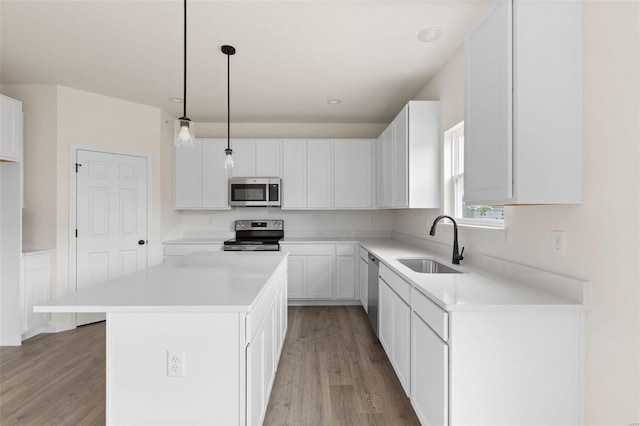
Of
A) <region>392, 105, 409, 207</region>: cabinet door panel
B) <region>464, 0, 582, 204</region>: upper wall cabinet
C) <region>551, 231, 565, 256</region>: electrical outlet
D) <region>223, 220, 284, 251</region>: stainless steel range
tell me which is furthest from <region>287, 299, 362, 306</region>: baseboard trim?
<region>464, 0, 582, 204</region>: upper wall cabinet

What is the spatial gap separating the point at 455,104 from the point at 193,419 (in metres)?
2.76

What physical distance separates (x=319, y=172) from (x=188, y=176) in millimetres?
1881

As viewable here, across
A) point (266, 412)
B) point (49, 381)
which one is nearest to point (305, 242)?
point (266, 412)

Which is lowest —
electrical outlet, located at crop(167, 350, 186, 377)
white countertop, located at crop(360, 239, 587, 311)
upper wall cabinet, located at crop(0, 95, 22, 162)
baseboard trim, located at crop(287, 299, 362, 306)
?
baseboard trim, located at crop(287, 299, 362, 306)

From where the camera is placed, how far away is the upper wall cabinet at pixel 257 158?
437 centimetres

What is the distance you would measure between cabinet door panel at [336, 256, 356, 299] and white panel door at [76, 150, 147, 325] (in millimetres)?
2533

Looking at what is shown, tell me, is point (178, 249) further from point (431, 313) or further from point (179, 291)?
point (431, 313)

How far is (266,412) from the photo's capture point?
194 cm

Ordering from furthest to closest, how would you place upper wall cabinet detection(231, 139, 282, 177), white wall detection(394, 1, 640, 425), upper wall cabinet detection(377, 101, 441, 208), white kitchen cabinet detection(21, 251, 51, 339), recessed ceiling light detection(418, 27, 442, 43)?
1. upper wall cabinet detection(231, 139, 282, 177)
2. white kitchen cabinet detection(21, 251, 51, 339)
3. upper wall cabinet detection(377, 101, 441, 208)
4. recessed ceiling light detection(418, 27, 442, 43)
5. white wall detection(394, 1, 640, 425)

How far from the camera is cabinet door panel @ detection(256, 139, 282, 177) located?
4371 mm

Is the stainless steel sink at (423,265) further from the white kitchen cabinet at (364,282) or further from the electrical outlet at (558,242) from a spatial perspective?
the electrical outlet at (558,242)

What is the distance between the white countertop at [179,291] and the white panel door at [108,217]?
2020mm

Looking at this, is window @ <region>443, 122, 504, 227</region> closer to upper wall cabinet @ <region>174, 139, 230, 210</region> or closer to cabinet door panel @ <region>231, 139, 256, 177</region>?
cabinet door panel @ <region>231, 139, 256, 177</region>

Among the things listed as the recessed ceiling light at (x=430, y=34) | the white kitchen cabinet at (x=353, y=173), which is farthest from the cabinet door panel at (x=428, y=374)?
the white kitchen cabinet at (x=353, y=173)
